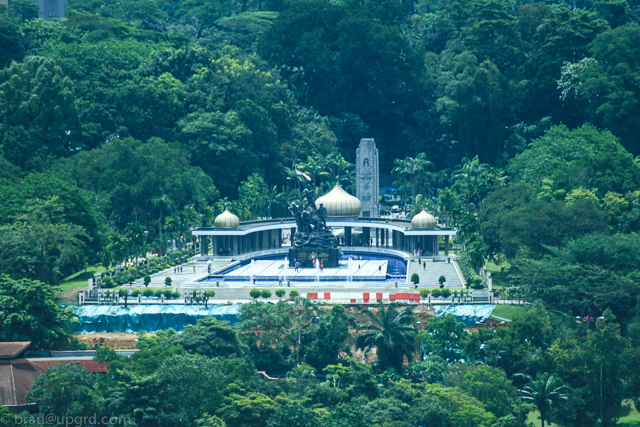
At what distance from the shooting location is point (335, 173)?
14425 cm

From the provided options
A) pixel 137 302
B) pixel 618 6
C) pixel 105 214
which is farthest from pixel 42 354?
pixel 618 6

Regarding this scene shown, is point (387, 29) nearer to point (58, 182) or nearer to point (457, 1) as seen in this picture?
point (457, 1)

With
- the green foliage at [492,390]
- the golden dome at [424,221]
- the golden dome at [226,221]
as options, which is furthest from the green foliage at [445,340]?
the golden dome at [226,221]

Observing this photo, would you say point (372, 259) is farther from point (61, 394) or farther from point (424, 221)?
point (61, 394)

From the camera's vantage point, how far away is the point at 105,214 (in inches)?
4633

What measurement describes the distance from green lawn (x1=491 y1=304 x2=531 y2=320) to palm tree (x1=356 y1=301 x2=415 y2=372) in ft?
40.9

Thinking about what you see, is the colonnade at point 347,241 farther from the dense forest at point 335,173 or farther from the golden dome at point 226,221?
the dense forest at point 335,173

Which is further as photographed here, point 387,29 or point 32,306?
point 387,29

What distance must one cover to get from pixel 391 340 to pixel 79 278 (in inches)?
1512

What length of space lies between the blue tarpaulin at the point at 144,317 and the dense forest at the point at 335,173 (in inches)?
259

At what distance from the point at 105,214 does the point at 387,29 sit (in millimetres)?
51354

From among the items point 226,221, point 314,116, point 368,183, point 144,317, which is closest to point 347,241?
point 368,183

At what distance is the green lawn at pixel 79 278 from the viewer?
3856 inches

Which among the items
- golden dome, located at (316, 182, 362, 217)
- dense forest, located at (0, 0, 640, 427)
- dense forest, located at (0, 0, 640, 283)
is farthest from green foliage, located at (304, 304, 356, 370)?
golden dome, located at (316, 182, 362, 217)
